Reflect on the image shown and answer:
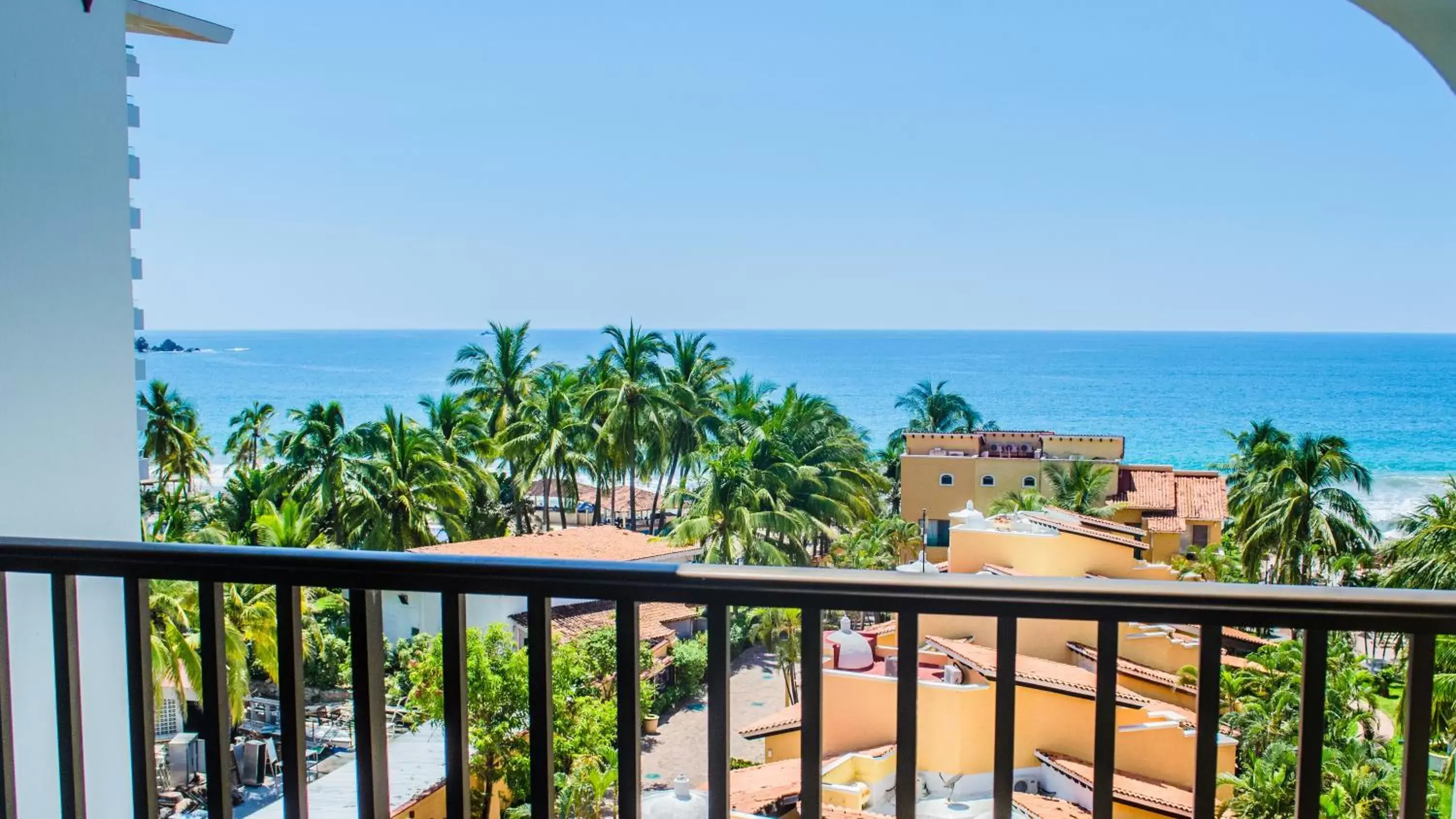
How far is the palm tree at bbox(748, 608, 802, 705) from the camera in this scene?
16.8m

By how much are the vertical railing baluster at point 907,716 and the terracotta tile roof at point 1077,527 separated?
1258 cm

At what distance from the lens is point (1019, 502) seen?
23.2 metres

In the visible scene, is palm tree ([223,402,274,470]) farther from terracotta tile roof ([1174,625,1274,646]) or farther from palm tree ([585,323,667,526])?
terracotta tile roof ([1174,625,1274,646])

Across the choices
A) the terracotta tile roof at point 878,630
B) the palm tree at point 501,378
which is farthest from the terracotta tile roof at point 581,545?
the palm tree at point 501,378

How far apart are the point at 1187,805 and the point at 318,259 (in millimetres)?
52780

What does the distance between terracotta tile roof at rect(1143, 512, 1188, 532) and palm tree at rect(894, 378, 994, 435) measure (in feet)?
30.9

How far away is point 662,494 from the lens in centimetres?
3017

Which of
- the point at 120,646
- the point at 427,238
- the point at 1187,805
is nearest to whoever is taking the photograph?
the point at 120,646

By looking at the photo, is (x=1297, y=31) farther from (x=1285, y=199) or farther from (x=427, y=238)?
(x=427, y=238)

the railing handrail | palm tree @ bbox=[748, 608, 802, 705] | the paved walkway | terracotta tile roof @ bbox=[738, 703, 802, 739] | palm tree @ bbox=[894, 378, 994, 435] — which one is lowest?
the paved walkway

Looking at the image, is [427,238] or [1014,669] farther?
[427,238]

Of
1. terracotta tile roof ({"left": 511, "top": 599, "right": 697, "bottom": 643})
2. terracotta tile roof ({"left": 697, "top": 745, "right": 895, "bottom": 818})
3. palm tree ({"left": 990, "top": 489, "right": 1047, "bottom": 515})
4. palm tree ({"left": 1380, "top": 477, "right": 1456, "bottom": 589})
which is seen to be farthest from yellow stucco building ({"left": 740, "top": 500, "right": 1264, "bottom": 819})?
palm tree ({"left": 990, "top": 489, "right": 1047, "bottom": 515})

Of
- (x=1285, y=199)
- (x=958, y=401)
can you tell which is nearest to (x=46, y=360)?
(x=958, y=401)

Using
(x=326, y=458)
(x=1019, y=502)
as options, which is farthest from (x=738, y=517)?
(x=1019, y=502)
